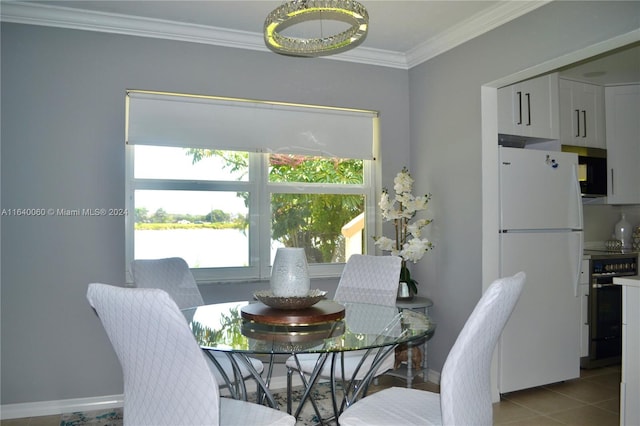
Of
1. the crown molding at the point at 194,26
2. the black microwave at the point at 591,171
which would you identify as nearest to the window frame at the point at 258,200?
the crown molding at the point at 194,26

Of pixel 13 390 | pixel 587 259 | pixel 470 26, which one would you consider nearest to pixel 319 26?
pixel 470 26

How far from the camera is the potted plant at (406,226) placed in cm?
373

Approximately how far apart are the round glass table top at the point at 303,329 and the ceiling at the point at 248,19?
1971mm

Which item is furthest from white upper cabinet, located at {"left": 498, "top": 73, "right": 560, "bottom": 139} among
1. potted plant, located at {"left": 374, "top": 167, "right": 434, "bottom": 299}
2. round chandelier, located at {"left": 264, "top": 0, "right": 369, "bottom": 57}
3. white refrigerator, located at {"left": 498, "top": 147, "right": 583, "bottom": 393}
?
round chandelier, located at {"left": 264, "top": 0, "right": 369, "bottom": 57}

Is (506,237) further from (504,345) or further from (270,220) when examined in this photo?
(270,220)

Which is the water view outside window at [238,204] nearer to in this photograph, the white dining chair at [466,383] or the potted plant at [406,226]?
the potted plant at [406,226]

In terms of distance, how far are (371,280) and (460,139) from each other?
132cm

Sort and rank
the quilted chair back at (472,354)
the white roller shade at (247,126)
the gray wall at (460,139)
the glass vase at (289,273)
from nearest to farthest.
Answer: the quilted chair back at (472,354)
the glass vase at (289,273)
the gray wall at (460,139)
the white roller shade at (247,126)

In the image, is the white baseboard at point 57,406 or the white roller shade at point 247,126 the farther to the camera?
the white roller shade at point 247,126

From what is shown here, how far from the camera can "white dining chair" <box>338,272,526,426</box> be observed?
1.69 meters

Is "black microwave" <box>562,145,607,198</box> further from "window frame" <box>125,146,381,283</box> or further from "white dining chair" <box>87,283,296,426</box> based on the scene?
"white dining chair" <box>87,283,296,426</box>

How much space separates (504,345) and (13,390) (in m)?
3.28

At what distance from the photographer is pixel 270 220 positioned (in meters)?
3.91

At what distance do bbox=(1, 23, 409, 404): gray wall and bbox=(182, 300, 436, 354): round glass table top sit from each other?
4.10 feet
